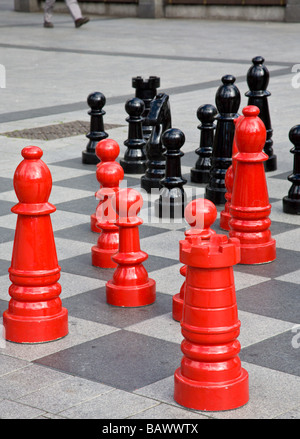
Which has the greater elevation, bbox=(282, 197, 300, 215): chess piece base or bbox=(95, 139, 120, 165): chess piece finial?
bbox=(95, 139, 120, 165): chess piece finial

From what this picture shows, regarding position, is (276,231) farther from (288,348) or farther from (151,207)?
(288,348)

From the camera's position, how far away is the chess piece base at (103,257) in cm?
456

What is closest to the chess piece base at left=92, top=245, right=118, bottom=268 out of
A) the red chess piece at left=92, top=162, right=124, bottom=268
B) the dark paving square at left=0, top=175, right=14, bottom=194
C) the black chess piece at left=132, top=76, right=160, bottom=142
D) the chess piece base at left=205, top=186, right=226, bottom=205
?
the red chess piece at left=92, top=162, right=124, bottom=268

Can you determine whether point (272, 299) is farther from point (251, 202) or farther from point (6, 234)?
point (6, 234)

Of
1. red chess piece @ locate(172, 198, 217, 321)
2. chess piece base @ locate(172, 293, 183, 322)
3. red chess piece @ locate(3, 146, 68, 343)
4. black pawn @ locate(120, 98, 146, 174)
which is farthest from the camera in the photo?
black pawn @ locate(120, 98, 146, 174)

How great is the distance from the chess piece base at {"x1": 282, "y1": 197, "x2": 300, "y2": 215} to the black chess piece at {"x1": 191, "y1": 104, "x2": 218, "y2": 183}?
917mm

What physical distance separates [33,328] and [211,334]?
949mm

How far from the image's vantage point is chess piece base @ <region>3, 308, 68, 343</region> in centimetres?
363

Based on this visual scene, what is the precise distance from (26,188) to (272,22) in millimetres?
17333

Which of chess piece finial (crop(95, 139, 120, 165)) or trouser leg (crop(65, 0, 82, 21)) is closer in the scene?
chess piece finial (crop(95, 139, 120, 165))

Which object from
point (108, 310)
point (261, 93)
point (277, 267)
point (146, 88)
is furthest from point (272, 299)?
point (146, 88)

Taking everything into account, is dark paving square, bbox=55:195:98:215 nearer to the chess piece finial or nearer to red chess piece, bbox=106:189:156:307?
the chess piece finial

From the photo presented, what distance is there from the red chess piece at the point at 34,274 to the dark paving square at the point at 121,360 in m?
0.18

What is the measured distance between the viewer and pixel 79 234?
523 cm
